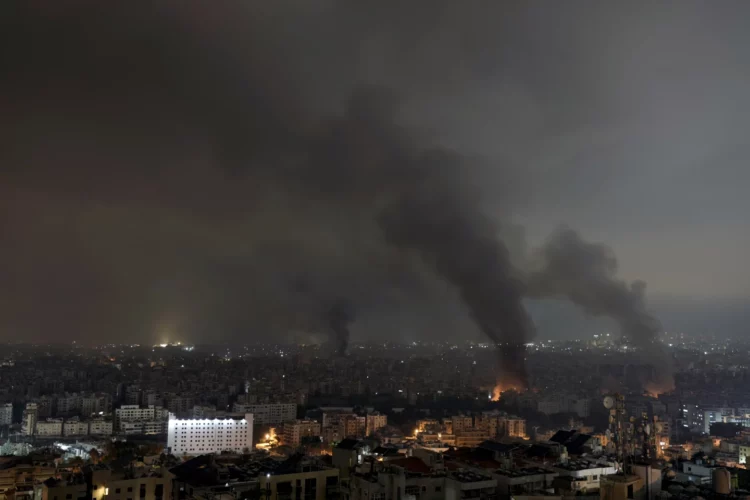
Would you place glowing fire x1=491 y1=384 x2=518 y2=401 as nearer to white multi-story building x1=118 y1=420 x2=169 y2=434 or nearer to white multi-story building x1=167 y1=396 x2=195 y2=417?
white multi-story building x1=167 y1=396 x2=195 y2=417

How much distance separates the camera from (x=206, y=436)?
56.0ft

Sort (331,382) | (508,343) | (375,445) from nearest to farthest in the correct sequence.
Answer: (375,445) → (508,343) → (331,382)

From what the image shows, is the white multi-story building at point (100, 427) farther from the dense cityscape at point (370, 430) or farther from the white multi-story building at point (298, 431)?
the white multi-story building at point (298, 431)

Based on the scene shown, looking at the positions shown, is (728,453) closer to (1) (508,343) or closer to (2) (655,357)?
(1) (508,343)

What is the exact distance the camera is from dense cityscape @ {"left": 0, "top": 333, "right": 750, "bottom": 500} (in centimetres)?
772

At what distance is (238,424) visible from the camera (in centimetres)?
1753

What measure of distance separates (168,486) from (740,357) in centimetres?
4968

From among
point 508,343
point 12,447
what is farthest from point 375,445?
point 508,343

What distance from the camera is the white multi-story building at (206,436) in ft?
55.5

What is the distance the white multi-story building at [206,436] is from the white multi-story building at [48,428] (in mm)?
5722

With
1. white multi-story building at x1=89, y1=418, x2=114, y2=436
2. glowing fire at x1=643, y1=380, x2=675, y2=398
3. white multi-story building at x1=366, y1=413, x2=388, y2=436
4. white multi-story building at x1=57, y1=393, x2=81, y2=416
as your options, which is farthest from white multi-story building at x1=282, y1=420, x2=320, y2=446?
glowing fire at x1=643, y1=380, x2=675, y2=398

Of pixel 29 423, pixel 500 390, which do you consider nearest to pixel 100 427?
pixel 29 423


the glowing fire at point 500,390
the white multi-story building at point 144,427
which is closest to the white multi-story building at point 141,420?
the white multi-story building at point 144,427

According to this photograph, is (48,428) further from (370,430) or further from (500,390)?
(500,390)
